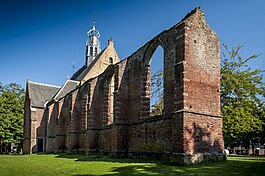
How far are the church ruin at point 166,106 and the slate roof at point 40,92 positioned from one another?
13387mm

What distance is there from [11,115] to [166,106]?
104ft

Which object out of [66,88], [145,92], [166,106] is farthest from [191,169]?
[66,88]

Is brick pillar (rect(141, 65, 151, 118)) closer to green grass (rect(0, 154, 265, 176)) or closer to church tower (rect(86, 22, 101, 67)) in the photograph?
green grass (rect(0, 154, 265, 176))

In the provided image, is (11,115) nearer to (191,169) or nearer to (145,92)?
(145,92)

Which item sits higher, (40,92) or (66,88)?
(66,88)

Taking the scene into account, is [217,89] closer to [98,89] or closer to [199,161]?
[199,161]

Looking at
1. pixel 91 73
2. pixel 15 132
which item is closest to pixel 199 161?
pixel 91 73

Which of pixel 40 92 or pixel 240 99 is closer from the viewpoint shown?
pixel 240 99

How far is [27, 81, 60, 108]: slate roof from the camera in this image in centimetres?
3949

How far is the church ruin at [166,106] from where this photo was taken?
45.3 feet

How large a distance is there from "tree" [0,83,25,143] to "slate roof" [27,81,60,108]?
11.4 feet

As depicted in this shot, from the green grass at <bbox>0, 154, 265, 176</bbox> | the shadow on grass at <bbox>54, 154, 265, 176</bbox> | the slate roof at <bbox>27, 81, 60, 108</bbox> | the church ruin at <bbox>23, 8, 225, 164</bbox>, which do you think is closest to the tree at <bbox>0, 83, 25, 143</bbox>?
the slate roof at <bbox>27, 81, 60, 108</bbox>

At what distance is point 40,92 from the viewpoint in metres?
41.7

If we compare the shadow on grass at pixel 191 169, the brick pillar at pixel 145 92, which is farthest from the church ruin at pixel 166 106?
the shadow on grass at pixel 191 169
